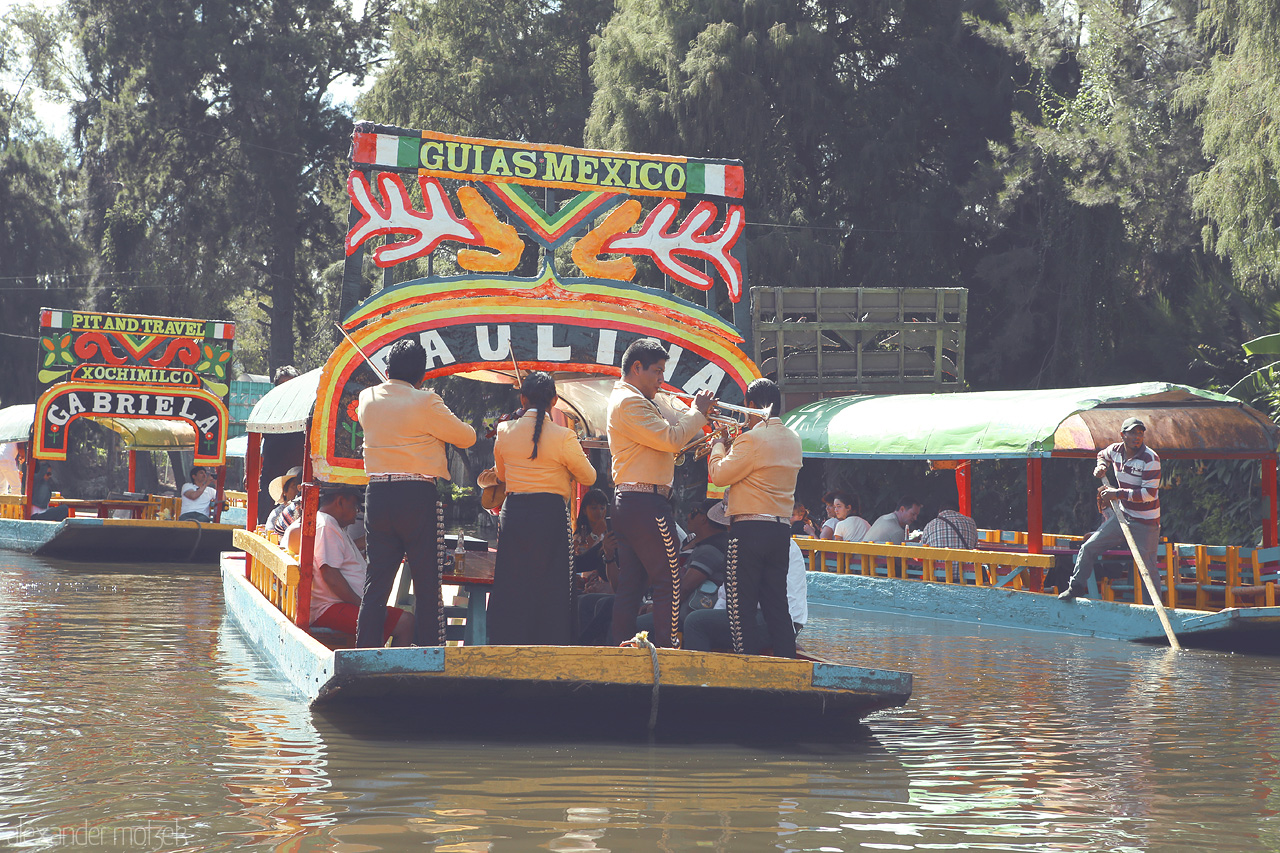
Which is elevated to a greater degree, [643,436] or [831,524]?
[643,436]

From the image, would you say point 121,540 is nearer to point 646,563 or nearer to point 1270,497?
point 646,563

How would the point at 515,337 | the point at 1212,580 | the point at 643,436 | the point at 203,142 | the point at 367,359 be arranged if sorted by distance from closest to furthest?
1. the point at 643,436
2. the point at 367,359
3. the point at 515,337
4. the point at 1212,580
5. the point at 203,142

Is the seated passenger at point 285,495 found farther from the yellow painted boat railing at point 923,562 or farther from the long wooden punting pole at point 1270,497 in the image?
the long wooden punting pole at point 1270,497

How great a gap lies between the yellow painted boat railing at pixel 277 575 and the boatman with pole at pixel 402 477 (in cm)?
102

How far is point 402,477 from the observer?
23.2 ft

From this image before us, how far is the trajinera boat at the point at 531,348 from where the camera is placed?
22.2 ft

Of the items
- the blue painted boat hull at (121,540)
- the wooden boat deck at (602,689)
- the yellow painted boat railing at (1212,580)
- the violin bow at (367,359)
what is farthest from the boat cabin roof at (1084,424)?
the blue painted boat hull at (121,540)

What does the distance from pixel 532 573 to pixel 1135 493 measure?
20.9 feet

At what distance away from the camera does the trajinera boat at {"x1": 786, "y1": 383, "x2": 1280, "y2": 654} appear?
11719mm

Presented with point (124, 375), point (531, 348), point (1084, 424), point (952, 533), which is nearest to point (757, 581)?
point (531, 348)

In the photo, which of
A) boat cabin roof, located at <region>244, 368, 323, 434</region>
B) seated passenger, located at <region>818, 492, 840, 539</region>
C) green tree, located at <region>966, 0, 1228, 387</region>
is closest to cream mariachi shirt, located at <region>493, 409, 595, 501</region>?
boat cabin roof, located at <region>244, 368, 323, 434</region>

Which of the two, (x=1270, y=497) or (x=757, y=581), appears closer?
(x=757, y=581)

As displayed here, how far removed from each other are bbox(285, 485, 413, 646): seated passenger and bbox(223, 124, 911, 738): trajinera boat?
0.12 meters

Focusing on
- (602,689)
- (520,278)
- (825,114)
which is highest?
(825,114)
